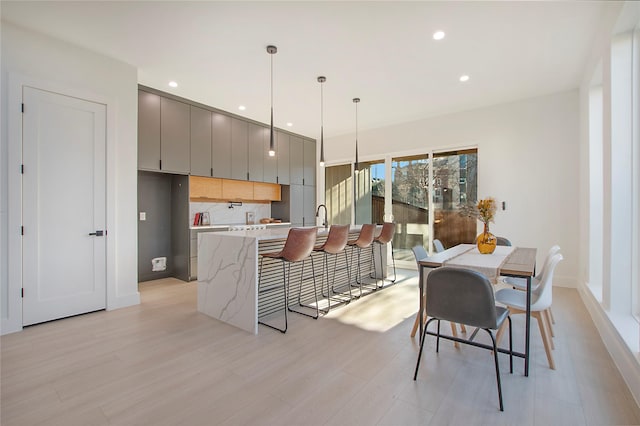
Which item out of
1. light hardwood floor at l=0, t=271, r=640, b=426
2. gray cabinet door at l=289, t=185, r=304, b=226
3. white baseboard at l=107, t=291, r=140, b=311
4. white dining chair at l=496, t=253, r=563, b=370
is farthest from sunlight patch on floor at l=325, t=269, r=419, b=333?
gray cabinet door at l=289, t=185, r=304, b=226

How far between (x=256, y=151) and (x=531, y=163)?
4766 mm

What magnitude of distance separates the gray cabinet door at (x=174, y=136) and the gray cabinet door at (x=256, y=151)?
4.08 feet

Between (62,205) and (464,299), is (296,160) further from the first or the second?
(464,299)

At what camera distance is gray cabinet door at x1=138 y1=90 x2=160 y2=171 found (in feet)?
14.0

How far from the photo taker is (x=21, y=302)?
9.57 feet

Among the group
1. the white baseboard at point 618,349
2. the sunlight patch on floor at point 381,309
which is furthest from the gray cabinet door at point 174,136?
the white baseboard at point 618,349

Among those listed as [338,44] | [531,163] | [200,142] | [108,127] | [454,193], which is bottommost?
[454,193]

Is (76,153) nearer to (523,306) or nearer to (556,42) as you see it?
(523,306)

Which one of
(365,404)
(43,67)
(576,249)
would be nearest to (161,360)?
(365,404)

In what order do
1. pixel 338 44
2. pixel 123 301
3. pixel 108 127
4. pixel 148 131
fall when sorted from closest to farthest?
pixel 338 44 → pixel 108 127 → pixel 123 301 → pixel 148 131

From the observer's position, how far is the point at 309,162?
23.4 feet

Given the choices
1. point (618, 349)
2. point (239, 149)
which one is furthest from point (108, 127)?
point (618, 349)

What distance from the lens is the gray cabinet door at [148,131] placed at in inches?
167

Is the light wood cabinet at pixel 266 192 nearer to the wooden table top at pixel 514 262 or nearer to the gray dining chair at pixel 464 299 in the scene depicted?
the wooden table top at pixel 514 262
